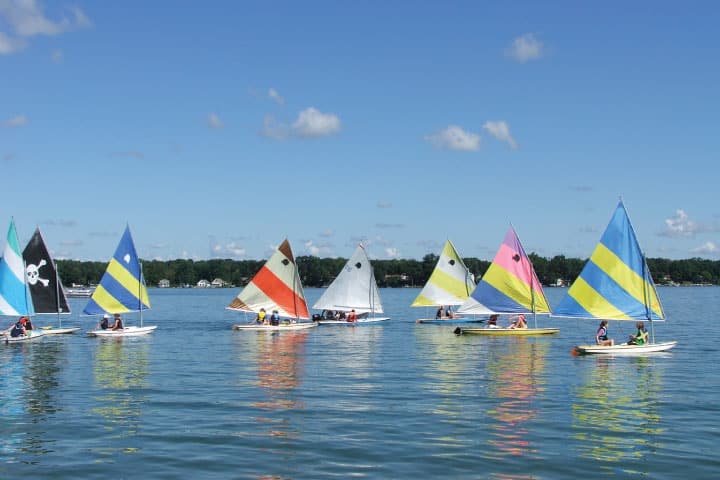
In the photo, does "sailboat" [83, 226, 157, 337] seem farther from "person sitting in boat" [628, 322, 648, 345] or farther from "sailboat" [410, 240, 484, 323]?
"person sitting in boat" [628, 322, 648, 345]

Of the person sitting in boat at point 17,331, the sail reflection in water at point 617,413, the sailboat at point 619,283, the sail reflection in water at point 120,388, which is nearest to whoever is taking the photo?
the sail reflection in water at point 617,413

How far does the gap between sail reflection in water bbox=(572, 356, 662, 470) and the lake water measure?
79 millimetres

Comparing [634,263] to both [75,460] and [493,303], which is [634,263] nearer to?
[493,303]

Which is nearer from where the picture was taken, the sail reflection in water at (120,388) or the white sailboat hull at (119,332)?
the sail reflection in water at (120,388)

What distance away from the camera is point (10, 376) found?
34969 mm

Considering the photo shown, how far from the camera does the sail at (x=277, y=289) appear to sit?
61.8m

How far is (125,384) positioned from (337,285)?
37.6 metres

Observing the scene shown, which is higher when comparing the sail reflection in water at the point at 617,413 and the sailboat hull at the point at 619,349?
the sailboat hull at the point at 619,349

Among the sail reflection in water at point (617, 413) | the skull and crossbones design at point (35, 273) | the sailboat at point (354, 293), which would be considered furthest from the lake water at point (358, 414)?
the sailboat at point (354, 293)

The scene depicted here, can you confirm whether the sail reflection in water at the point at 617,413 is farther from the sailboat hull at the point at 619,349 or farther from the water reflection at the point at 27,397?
the water reflection at the point at 27,397

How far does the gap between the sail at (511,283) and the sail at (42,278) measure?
94.3 feet

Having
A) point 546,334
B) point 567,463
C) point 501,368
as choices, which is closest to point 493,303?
point 546,334

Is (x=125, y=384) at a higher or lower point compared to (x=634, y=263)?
lower

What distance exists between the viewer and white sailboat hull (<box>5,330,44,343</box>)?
5109 centimetres
